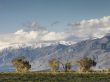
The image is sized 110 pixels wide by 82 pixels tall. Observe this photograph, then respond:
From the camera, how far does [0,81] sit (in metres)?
95.5

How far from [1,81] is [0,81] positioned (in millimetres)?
347

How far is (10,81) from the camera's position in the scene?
95875mm

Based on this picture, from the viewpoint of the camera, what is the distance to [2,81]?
95750 mm

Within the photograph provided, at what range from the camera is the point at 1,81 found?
314ft

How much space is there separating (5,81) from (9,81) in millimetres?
1114

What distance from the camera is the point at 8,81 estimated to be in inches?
3775

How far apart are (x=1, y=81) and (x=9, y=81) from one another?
2.22 m

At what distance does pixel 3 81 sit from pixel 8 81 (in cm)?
139

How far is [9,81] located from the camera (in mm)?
96125

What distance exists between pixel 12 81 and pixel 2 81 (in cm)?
277

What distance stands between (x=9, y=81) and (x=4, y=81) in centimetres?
144

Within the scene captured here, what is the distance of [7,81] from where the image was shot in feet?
315

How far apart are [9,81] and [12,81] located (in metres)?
0.87

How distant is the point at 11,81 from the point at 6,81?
4.92ft
